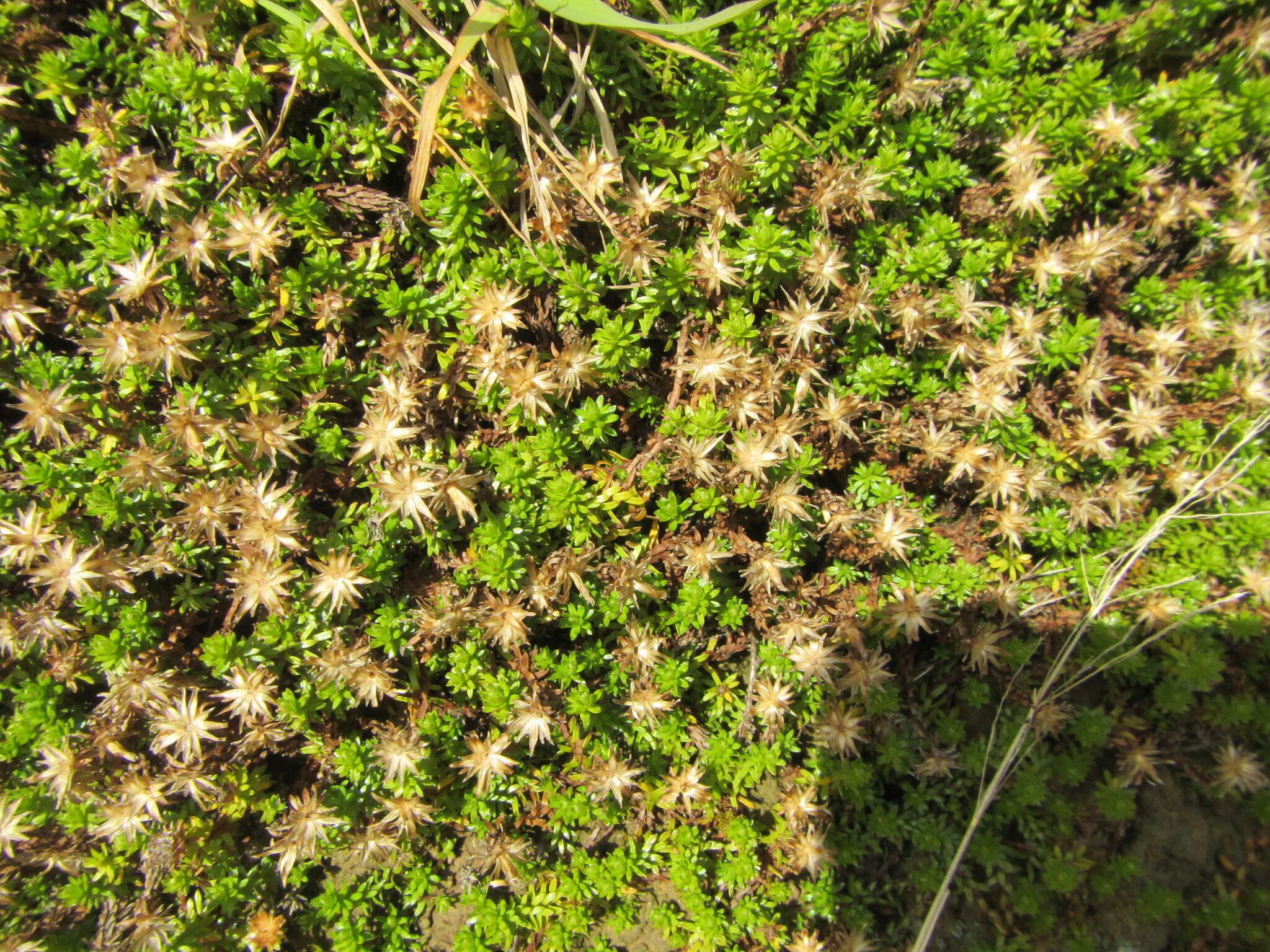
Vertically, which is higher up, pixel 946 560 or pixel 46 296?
pixel 946 560

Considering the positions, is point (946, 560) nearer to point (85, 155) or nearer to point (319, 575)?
point (319, 575)

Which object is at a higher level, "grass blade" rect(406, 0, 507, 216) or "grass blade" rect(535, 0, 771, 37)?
"grass blade" rect(535, 0, 771, 37)

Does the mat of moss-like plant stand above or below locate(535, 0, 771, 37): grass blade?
below

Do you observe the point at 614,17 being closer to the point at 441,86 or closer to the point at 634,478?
the point at 441,86

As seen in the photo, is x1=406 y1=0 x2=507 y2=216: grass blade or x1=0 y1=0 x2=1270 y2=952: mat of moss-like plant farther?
x1=0 y1=0 x2=1270 y2=952: mat of moss-like plant

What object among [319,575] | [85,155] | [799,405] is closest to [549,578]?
[319,575]

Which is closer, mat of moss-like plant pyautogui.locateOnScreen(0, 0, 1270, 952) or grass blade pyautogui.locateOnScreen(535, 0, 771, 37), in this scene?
grass blade pyautogui.locateOnScreen(535, 0, 771, 37)

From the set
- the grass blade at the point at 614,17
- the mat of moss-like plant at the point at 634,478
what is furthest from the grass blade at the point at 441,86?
the grass blade at the point at 614,17

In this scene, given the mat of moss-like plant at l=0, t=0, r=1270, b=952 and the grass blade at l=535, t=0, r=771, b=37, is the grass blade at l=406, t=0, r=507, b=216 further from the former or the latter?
the grass blade at l=535, t=0, r=771, b=37

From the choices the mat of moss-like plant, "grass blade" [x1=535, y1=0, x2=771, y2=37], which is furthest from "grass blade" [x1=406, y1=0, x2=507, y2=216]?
"grass blade" [x1=535, y1=0, x2=771, y2=37]
